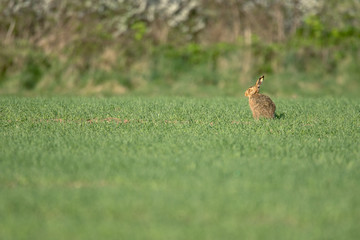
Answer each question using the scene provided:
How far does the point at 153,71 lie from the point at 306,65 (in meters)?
4.37

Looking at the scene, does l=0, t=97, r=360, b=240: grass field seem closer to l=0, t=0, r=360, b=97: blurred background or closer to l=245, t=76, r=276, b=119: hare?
l=245, t=76, r=276, b=119: hare

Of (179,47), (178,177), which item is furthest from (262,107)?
(179,47)

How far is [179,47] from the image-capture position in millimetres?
17359

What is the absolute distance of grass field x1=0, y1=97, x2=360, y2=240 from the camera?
14.3 ft

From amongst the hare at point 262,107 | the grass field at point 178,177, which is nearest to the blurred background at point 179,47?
the hare at point 262,107

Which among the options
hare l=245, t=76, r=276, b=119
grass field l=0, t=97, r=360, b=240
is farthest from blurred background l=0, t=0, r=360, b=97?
grass field l=0, t=97, r=360, b=240

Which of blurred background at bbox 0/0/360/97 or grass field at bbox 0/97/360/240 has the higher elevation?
blurred background at bbox 0/0/360/97

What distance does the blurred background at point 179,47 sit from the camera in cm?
1548

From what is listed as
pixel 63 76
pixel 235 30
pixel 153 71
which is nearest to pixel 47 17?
pixel 63 76

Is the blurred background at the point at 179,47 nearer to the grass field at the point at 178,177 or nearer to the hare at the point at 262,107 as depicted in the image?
the hare at the point at 262,107

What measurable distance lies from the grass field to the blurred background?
5762 mm

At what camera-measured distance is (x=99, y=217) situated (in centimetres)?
457

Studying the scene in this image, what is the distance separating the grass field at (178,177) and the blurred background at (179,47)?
5762 mm

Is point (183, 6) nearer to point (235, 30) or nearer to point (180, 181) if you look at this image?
point (235, 30)
